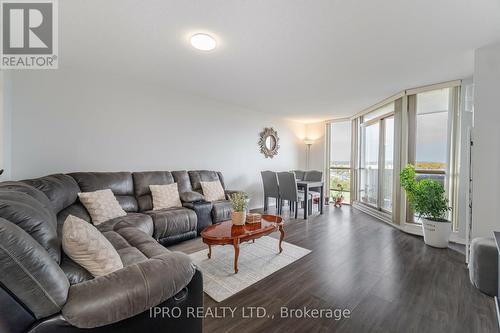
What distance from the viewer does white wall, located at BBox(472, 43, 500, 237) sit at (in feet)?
7.33

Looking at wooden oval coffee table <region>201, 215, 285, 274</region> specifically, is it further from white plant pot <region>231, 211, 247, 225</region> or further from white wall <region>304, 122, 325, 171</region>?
white wall <region>304, 122, 325, 171</region>

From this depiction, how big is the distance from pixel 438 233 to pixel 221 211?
10.6 feet

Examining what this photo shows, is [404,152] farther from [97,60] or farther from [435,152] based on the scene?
[97,60]

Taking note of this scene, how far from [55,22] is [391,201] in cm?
559

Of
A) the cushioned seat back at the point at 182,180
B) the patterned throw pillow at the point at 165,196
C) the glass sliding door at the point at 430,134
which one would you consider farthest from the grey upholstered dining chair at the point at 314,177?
the patterned throw pillow at the point at 165,196

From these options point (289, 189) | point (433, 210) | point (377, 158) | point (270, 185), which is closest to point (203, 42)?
point (289, 189)

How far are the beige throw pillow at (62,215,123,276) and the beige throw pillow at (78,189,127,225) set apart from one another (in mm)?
1518

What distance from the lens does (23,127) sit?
264 cm

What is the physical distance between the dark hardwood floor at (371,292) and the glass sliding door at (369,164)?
1.99 metres

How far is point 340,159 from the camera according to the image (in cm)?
616

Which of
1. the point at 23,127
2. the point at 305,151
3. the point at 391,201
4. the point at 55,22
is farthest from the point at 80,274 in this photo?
the point at 305,151

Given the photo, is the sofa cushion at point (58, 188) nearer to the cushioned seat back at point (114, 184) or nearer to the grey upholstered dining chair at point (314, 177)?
the cushioned seat back at point (114, 184)

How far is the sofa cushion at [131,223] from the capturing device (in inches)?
92.2

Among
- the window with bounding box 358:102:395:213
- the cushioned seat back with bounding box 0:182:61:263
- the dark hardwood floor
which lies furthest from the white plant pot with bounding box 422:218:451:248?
the cushioned seat back with bounding box 0:182:61:263
